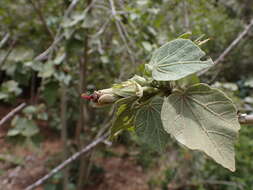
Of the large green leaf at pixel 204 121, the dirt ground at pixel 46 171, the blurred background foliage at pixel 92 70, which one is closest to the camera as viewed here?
the large green leaf at pixel 204 121

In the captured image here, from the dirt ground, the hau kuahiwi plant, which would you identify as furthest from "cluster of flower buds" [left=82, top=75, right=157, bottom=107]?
the dirt ground

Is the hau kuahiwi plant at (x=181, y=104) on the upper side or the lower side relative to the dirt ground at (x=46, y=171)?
upper

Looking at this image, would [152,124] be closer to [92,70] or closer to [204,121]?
[204,121]

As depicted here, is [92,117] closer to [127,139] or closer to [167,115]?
[127,139]

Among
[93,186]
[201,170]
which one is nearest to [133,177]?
[93,186]

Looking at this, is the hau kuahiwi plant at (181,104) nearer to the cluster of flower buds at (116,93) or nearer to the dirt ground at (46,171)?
the cluster of flower buds at (116,93)

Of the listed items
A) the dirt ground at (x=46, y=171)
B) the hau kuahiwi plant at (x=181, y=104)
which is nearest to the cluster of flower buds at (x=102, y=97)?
the hau kuahiwi plant at (x=181, y=104)

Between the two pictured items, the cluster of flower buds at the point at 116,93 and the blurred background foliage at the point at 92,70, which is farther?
the blurred background foliage at the point at 92,70
